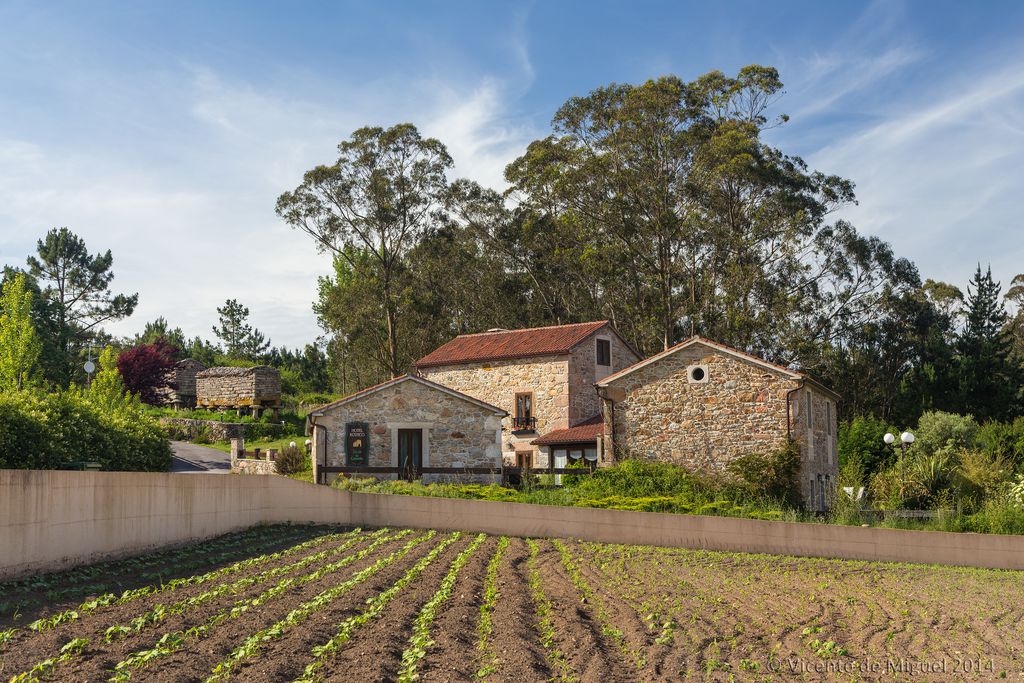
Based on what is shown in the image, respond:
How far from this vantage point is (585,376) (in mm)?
38906

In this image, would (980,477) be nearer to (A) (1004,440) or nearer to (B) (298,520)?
(A) (1004,440)

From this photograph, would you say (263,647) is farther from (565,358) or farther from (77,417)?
(565,358)

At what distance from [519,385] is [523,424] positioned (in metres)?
1.66

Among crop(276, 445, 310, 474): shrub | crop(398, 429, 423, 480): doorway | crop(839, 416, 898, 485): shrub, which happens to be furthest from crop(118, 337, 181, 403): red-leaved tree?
crop(839, 416, 898, 485): shrub

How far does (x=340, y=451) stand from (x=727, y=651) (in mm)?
22876

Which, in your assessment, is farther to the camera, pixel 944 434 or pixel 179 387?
pixel 179 387

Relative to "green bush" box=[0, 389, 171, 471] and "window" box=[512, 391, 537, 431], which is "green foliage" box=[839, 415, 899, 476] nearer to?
"window" box=[512, 391, 537, 431]

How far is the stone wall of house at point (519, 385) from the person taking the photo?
37.9m

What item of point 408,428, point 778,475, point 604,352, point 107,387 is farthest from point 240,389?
point 778,475

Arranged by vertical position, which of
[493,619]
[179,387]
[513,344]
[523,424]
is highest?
[513,344]

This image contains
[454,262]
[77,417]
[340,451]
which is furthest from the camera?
[454,262]

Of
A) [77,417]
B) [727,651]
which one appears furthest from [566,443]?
[727,651]

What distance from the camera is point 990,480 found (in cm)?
2558

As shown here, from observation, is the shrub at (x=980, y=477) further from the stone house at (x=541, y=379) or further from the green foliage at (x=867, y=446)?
the stone house at (x=541, y=379)
